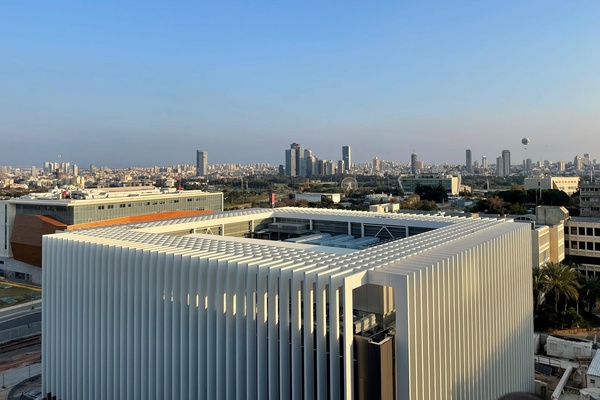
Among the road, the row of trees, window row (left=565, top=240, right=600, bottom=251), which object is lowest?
the road

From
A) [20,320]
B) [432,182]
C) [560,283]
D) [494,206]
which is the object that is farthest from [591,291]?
[432,182]

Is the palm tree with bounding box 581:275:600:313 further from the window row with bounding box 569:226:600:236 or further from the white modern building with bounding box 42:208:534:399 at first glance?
the white modern building with bounding box 42:208:534:399

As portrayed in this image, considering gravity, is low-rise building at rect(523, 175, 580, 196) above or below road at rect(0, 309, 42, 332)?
above

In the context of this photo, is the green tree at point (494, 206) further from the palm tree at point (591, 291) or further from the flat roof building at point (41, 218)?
the flat roof building at point (41, 218)

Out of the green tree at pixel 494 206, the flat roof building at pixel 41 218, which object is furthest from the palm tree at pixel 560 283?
the flat roof building at pixel 41 218

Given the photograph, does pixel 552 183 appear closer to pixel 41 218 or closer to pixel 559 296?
pixel 559 296

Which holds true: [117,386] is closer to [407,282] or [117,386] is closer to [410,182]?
[407,282]

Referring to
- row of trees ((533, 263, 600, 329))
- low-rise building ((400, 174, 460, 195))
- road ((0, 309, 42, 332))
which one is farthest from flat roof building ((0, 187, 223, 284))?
low-rise building ((400, 174, 460, 195))
